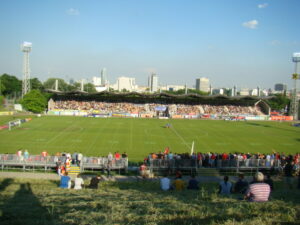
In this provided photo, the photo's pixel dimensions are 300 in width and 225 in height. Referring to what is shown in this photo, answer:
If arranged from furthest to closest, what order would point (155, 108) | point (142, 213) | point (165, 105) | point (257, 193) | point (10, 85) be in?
point (10, 85)
point (165, 105)
point (155, 108)
point (257, 193)
point (142, 213)

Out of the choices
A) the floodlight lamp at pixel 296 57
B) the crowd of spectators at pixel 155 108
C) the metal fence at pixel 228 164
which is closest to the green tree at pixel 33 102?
the crowd of spectators at pixel 155 108

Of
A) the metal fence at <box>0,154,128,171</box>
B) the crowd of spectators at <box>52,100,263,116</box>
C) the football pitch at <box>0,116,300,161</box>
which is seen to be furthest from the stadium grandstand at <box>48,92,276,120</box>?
the metal fence at <box>0,154,128,171</box>

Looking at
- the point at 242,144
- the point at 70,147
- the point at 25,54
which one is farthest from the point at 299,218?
the point at 25,54

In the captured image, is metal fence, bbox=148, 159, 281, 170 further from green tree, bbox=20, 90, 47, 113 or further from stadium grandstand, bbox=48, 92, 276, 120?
green tree, bbox=20, 90, 47, 113

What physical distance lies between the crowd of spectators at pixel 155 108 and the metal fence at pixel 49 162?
1987 inches

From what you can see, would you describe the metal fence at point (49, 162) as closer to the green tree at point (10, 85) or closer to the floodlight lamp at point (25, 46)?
the floodlight lamp at point (25, 46)

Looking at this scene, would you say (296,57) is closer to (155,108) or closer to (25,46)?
(155,108)

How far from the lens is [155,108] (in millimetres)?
69938

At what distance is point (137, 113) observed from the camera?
210 feet

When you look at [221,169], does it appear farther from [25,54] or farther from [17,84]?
[17,84]

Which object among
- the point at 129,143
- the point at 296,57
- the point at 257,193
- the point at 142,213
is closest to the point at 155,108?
the point at 296,57

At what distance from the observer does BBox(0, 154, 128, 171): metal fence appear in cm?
1744

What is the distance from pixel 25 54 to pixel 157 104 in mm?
36974

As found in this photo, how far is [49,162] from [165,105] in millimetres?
57960
